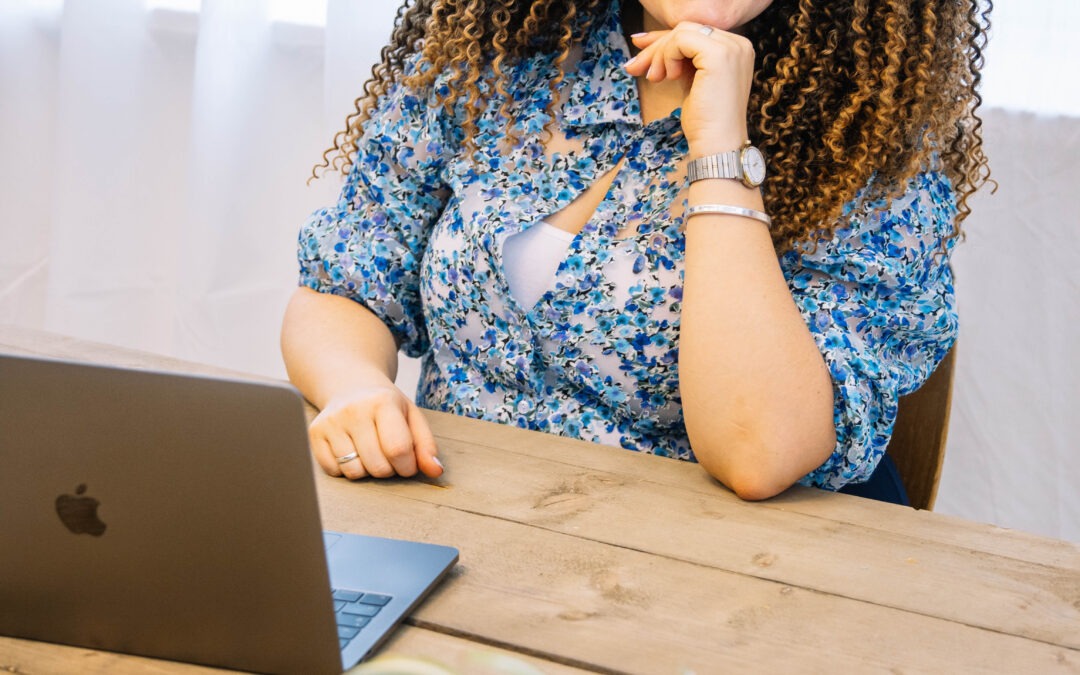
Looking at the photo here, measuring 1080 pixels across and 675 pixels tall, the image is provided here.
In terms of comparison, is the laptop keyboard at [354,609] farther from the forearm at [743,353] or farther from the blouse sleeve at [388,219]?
the blouse sleeve at [388,219]

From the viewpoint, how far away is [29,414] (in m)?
0.51

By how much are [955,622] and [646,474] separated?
0.97ft

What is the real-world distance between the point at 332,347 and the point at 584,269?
0.27 metres

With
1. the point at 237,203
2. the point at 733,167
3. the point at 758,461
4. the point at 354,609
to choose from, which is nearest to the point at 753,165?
the point at 733,167

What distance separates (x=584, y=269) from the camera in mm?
1066

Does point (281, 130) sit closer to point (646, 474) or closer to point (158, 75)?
point (158, 75)

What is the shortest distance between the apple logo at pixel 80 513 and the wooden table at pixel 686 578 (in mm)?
83

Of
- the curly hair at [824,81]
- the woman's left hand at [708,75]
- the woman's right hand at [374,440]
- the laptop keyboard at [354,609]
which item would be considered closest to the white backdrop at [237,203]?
the curly hair at [824,81]

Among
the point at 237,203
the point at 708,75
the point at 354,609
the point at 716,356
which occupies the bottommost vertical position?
the point at 354,609

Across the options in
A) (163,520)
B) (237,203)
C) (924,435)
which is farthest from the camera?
(237,203)

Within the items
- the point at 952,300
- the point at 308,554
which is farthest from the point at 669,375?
the point at 308,554

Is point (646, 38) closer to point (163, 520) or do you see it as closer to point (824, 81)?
point (824, 81)

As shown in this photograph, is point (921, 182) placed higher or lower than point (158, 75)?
lower

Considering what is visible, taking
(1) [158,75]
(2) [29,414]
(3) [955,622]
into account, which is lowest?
(3) [955,622]
